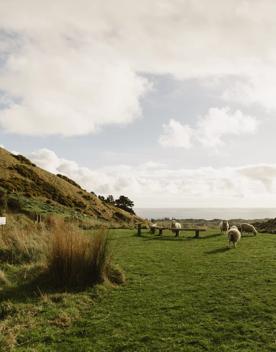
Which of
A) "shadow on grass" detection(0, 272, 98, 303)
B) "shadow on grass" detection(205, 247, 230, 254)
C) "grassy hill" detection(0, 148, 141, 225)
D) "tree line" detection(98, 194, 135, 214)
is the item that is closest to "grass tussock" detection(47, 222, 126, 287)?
"shadow on grass" detection(0, 272, 98, 303)

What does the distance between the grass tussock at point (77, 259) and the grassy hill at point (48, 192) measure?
23612mm

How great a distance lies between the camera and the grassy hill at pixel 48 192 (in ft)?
117

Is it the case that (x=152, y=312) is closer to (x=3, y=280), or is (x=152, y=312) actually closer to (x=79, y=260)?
(x=79, y=260)

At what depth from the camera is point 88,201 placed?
45469 mm

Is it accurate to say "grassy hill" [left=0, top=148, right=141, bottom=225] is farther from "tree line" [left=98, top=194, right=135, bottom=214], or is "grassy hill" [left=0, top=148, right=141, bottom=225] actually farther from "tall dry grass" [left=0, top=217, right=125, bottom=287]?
"tall dry grass" [left=0, top=217, right=125, bottom=287]

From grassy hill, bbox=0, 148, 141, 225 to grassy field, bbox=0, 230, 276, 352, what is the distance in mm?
23967

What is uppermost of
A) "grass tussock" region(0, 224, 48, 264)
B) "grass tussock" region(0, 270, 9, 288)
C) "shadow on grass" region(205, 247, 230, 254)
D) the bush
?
the bush

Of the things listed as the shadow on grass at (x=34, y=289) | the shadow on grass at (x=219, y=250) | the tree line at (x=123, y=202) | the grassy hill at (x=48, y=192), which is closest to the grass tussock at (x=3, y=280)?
the shadow on grass at (x=34, y=289)

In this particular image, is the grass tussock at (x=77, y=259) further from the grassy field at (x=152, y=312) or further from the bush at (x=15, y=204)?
the bush at (x=15, y=204)

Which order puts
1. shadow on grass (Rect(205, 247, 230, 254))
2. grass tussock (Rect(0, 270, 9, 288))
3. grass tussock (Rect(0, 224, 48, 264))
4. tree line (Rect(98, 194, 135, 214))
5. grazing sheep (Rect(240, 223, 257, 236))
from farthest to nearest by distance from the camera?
tree line (Rect(98, 194, 135, 214)) < grazing sheep (Rect(240, 223, 257, 236)) < shadow on grass (Rect(205, 247, 230, 254)) < grass tussock (Rect(0, 224, 48, 264)) < grass tussock (Rect(0, 270, 9, 288))

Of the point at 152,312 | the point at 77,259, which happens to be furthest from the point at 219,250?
the point at 152,312

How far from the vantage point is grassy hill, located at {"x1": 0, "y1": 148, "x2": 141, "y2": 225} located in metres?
35.6

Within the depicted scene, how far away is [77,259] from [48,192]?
1305 inches

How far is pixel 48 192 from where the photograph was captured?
40.7m
